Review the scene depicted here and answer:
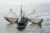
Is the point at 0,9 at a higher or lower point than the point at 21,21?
higher

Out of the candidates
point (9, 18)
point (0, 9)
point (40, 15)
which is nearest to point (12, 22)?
point (9, 18)

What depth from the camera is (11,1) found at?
223 centimetres

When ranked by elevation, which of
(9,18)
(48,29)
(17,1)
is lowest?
(48,29)

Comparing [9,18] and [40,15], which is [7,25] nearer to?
[9,18]

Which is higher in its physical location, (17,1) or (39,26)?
(17,1)

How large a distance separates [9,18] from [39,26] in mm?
404

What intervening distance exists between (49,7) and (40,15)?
0.16m

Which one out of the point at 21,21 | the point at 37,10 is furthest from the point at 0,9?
→ the point at 37,10

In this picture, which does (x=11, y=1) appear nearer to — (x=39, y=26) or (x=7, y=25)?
(x=7, y=25)

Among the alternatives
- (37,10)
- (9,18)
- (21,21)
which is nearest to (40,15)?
(37,10)

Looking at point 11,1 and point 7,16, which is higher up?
point 11,1

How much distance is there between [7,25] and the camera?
2.21 metres

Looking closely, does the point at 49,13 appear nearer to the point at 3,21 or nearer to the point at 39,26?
the point at 39,26

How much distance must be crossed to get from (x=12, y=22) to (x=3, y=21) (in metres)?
0.12
